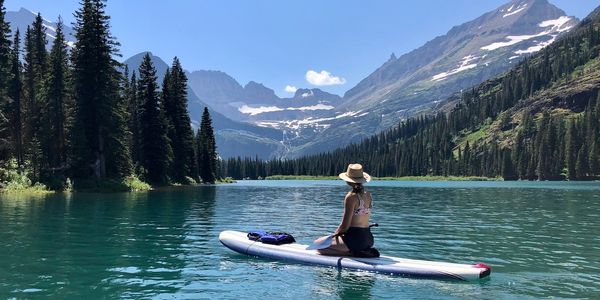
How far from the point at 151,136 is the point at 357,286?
226 feet

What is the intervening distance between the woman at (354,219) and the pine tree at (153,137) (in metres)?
63.8

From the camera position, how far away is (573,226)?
2997 centimetres

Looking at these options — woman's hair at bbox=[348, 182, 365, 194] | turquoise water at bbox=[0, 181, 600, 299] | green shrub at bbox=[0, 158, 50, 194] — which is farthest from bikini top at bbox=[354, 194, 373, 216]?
green shrub at bbox=[0, 158, 50, 194]

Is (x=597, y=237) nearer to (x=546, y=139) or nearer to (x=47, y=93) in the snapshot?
(x=47, y=93)

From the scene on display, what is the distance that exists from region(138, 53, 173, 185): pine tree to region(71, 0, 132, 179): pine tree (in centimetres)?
1169

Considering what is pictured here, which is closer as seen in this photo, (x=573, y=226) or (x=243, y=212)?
(x=573, y=226)

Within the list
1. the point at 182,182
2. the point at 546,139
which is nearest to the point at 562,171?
the point at 546,139

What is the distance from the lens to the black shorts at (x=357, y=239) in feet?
55.6

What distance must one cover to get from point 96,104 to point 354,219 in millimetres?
53552

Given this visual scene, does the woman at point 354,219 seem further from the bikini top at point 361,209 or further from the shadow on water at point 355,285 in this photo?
the shadow on water at point 355,285

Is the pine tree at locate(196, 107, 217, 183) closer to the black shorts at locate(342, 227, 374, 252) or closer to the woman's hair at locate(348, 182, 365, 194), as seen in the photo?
the black shorts at locate(342, 227, 374, 252)

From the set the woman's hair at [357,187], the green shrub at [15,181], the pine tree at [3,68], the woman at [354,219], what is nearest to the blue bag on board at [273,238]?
the woman at [354,219]

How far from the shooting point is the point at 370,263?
1645cm

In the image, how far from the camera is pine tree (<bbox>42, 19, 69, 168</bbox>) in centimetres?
6331
